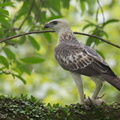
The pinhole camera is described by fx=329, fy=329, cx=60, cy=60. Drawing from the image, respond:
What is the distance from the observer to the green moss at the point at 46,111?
4204 millimetres

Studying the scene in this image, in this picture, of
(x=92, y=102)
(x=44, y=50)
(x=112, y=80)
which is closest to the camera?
(x=112, y=80)

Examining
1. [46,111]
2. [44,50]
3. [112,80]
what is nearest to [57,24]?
[112,80]

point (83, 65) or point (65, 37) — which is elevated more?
point (65, 37)

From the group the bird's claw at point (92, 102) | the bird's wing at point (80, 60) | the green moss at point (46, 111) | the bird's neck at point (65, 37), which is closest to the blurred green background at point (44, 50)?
the bird's neck at point (65, 37)

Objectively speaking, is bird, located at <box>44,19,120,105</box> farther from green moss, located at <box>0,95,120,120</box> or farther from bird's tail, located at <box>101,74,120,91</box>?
green moss, located at <box>0,95,120,120</box>

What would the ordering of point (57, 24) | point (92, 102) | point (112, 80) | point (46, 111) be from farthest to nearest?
point (57, 24) < point (92, 102) < point (112, 80) < point (46, 111)

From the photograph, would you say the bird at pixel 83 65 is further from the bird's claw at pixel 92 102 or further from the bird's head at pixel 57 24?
the bird's head at pixel 57 24

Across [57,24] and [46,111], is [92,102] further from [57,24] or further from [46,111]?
[57,24]

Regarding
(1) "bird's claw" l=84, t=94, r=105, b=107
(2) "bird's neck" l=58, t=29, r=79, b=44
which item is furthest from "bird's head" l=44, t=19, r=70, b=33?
(1) "bird's claw" l=84, t=94, r=105, b=107

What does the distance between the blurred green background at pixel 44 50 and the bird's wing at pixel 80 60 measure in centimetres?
39

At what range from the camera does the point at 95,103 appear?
16.1 ft

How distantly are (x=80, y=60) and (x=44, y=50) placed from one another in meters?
11.2

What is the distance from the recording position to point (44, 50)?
16375 millimetres

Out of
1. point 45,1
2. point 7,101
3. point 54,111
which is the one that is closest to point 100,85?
point 54,111
